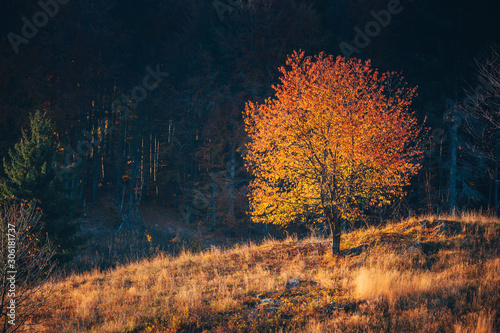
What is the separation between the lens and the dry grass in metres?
5.79

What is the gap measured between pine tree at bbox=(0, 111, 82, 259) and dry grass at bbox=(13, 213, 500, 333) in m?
2.93

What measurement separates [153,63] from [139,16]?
5.58 m

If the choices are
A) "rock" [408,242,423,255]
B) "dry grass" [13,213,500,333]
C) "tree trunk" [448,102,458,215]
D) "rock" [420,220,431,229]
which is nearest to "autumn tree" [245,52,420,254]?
"rock" [408,242,423,255]

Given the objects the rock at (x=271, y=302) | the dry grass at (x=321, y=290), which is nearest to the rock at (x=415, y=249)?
the dry grass at (x=321, y=290)

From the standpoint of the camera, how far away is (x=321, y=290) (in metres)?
7.57

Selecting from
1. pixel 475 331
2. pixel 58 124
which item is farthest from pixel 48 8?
pixel 475 331

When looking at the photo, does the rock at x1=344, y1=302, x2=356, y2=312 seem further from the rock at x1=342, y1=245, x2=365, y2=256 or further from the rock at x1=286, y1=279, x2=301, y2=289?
the rock at x1=342, y1=245, x2=365, y2=256

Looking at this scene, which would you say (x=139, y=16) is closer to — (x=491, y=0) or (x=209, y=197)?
(x=209, y=197)

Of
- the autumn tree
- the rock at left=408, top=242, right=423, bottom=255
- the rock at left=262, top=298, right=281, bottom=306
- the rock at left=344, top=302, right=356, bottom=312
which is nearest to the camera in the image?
the rock at left=344, top=302, right=356, bottom=312

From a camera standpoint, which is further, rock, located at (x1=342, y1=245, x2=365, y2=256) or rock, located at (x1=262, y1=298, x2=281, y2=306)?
rock, located at (x1=342, y1=245, x2=365, y2=256)

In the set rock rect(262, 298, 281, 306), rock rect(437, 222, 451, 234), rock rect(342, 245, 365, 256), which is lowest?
rock rect(262, 298, 281, 306)

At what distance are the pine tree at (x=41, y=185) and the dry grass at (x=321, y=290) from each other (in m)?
2.93

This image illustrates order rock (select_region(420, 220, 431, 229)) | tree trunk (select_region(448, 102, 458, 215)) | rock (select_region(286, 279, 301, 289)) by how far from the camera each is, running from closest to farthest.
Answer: rock (select_region(286, 279, 301, 289)), rock (select_region(420, 220, 431, 229)), tree trunk (select_region(448, 102, 458, 215))

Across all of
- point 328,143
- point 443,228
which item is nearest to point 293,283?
point 328,143
